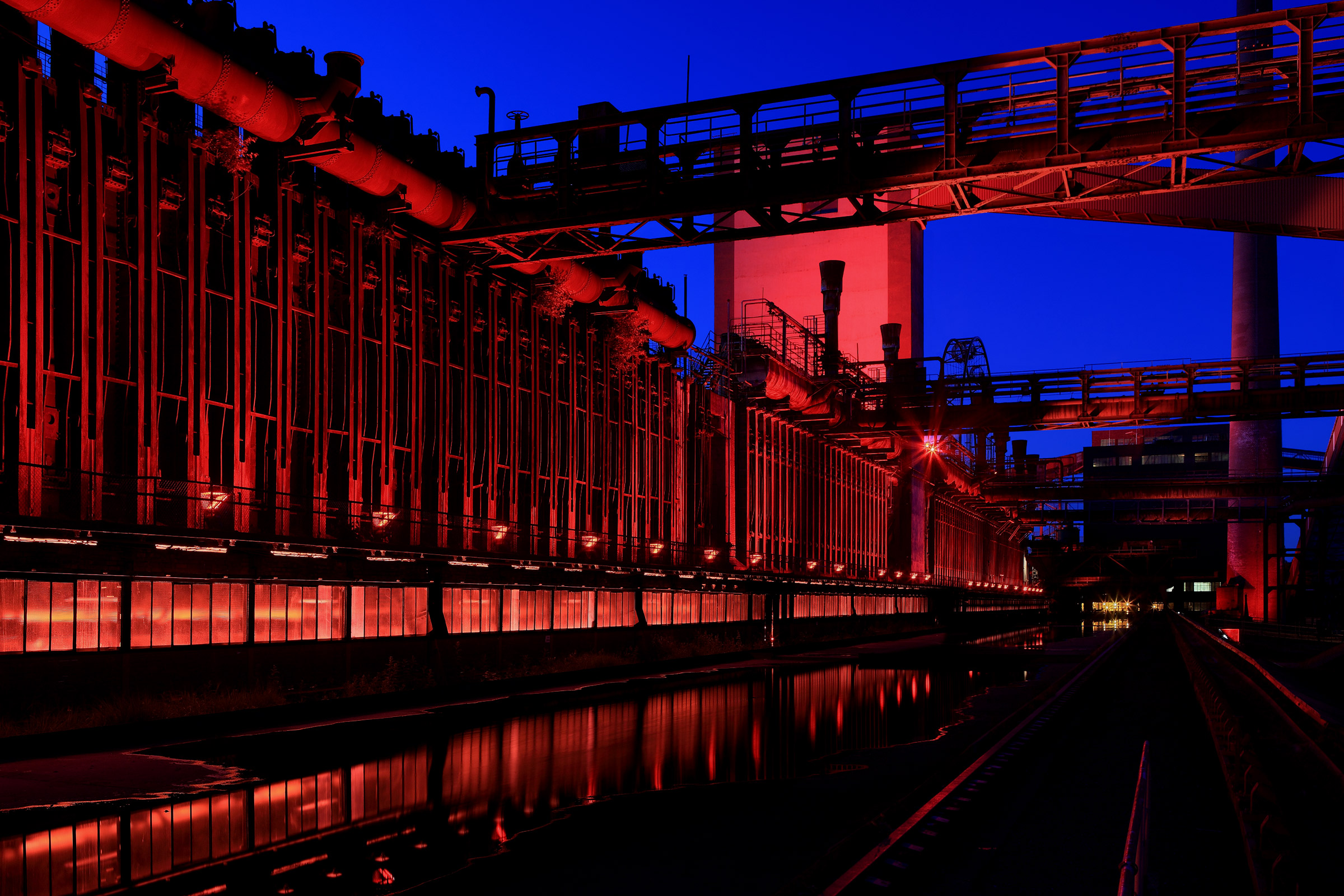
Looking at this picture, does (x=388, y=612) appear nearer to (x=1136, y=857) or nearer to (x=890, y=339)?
(x=1136, y=857)

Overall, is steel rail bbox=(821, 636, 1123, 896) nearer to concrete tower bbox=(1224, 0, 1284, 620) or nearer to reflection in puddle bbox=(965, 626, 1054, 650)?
reflection in puddle bbox=(965, 626, 1054, 650)

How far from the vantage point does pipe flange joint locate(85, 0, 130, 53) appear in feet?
62.1

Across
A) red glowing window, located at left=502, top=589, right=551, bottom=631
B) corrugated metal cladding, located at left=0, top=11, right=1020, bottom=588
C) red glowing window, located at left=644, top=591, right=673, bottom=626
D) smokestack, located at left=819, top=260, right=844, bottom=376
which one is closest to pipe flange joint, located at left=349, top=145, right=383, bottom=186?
corrugated metal cladding, located at left=0, top=11, right=1020, bottom=588

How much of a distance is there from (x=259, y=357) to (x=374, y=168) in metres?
4.66

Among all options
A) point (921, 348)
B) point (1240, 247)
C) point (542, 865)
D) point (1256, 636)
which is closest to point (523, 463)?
point (542, 865)

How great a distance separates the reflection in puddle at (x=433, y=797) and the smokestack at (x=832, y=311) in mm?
30686

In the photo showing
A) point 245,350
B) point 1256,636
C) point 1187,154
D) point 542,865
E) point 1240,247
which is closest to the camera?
point 542,865

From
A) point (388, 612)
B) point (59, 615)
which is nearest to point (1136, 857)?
point (59, 615)

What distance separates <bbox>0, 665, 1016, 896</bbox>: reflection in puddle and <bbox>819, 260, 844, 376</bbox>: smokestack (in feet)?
101

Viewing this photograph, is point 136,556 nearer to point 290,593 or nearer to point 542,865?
point 290,593

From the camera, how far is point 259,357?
80.8ft

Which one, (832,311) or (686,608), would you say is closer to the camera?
(686,608)

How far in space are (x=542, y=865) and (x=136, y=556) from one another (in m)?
13.8

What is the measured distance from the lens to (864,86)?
24.5m
